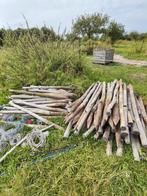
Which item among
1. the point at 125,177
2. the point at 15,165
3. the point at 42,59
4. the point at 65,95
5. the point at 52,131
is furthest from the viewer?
the point at 42,59

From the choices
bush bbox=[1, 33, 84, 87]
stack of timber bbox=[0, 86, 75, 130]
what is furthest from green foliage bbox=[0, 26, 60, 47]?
stack of timber bbox=[0, 86, 75, 130]

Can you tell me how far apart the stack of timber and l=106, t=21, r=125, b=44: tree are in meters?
23.6

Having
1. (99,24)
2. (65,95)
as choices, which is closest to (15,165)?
(65,95)

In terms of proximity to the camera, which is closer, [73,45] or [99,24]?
[73,45]

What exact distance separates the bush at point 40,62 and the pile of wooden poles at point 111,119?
7.30ft

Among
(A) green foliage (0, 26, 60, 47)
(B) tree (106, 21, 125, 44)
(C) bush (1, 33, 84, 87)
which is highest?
(A) green foliage (0, 26, 60, 47)

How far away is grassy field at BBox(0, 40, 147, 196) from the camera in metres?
3.68

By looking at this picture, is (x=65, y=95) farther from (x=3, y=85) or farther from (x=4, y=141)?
(x=3, y=85)

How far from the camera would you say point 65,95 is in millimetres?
6703

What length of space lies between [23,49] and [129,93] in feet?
13.7

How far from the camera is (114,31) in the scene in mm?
29922

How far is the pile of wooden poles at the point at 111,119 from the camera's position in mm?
4609

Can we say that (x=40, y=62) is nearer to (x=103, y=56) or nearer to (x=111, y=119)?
(x=111, y=119)

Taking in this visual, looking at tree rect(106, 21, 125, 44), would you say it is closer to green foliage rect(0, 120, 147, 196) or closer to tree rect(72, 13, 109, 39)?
tree rect(72, 13, 109, 39)
